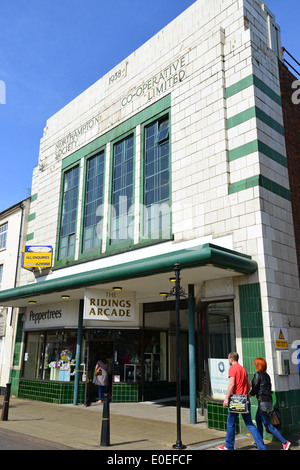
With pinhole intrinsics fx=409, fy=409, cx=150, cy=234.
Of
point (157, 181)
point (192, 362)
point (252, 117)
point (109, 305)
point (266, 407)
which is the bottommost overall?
→ point (266, 407)

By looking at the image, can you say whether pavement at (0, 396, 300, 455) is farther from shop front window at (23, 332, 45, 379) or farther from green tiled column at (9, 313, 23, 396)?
green tiled column at (9, 313, 23, 396)

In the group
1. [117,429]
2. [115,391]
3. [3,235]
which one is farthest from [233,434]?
[3,235]

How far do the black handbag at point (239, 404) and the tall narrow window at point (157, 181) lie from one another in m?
5.93

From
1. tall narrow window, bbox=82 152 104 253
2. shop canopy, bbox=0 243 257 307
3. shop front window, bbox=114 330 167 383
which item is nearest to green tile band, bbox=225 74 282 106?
shop canopy, bbox=0 243 257 307

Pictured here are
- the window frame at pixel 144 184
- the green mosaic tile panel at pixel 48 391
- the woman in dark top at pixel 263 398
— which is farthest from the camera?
the green mosaic tile panel at pixel 48 391

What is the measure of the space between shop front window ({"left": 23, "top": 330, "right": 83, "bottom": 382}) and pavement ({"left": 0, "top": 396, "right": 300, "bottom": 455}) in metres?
1.62

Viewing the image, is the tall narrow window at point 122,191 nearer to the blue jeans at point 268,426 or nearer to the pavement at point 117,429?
the pavement at point 117,429

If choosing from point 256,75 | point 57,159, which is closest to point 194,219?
point 256,75

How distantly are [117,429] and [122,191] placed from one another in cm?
800

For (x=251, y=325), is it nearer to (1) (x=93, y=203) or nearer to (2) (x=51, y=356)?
(1) (x=93, y=203)

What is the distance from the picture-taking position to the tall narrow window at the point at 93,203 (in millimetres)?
15398

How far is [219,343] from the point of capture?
34.1 ft

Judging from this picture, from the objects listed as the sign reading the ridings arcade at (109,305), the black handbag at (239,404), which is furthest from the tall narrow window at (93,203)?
the black handbag at (239,404)
